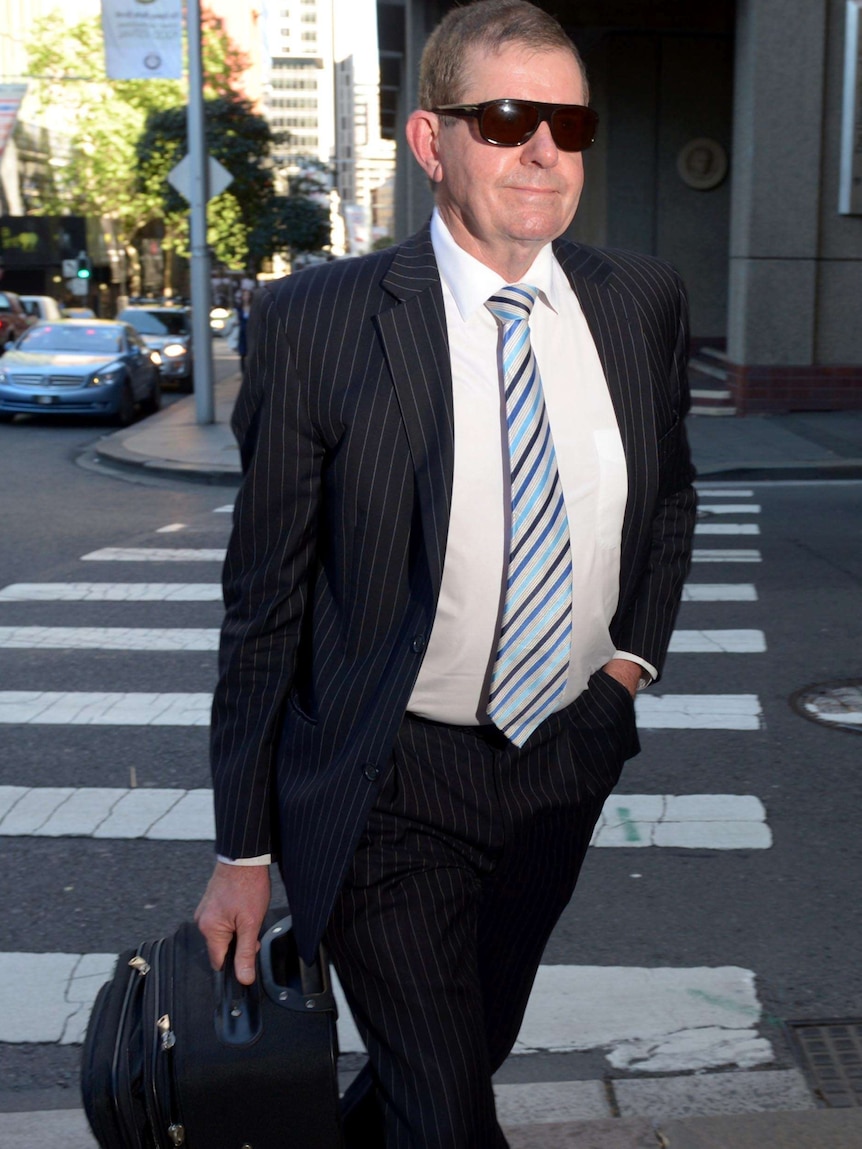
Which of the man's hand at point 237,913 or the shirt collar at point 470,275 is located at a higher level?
the shirt collar at point 470,275

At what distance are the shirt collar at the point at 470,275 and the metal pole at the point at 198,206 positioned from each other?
16.8 meters

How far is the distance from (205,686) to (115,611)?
6.36ft

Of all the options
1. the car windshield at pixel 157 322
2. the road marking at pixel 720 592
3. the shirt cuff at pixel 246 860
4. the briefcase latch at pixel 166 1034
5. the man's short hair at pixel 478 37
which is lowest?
the road marking at pixel 720 592

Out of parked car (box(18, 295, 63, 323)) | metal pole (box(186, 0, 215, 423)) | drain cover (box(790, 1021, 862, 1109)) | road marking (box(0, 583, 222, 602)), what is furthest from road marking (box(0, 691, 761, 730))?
parked car (box(18, 295, 63, 323))

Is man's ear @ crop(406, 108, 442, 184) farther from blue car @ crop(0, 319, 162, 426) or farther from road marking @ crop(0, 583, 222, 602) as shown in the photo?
blue car @ crop(0, 319, 162, 426)

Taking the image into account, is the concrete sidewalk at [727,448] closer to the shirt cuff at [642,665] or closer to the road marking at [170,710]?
the road marking at [170,710]

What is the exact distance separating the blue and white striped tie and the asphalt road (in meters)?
1.57

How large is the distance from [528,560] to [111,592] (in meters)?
7.44

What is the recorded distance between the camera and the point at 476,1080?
2.10 meters

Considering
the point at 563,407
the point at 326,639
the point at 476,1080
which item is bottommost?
the point at 476,1080

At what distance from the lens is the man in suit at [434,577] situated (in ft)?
6.95

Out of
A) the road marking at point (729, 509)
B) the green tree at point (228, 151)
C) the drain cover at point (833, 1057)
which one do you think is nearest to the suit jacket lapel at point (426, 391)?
the drain cover at point (833, 1057)

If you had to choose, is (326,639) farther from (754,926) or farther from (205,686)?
(205,686)

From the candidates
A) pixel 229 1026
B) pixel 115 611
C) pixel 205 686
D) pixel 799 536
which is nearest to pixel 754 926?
pixel 229 1026
